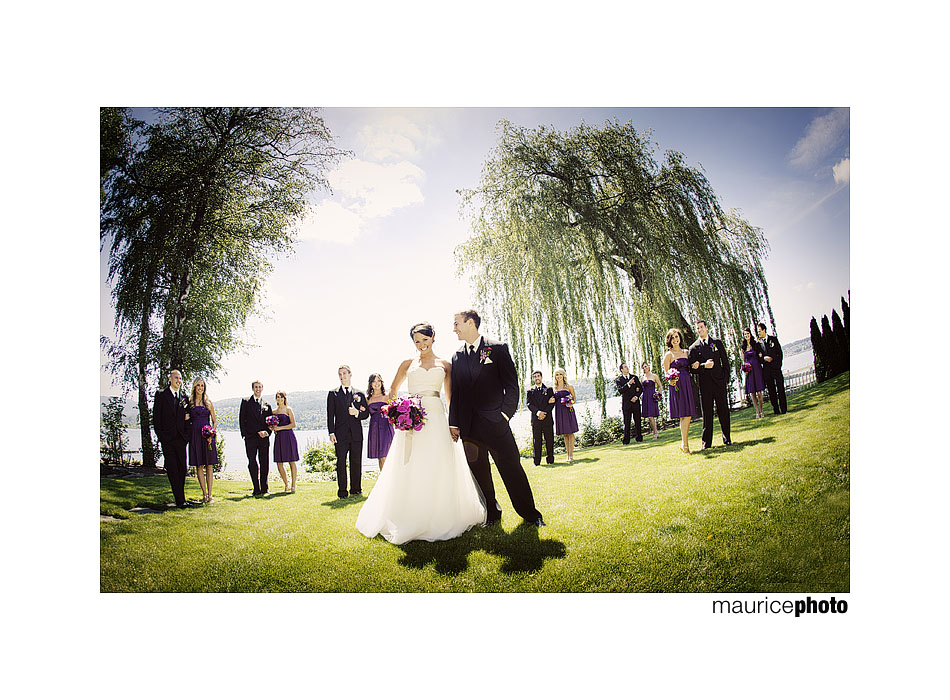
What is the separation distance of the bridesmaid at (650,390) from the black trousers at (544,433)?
1.05m

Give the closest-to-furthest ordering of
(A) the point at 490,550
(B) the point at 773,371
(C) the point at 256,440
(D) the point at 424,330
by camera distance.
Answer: (A) the point at 490,550 → (D) the point at 424,330 → (B) the point at 773,371 → (C) the point at 256,440

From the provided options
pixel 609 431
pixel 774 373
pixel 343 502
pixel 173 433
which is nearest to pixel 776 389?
pixel 774 373

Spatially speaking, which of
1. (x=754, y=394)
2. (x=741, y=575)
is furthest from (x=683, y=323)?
(x=741, y=575)

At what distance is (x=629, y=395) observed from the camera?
457cm

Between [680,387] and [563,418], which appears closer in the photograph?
[680,387]

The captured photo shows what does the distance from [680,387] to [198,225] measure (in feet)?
17.7

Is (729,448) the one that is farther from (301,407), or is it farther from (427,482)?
(301,407)

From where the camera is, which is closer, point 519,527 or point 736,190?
point 519,527

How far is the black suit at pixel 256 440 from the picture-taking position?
14.5ft

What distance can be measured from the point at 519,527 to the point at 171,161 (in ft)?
16.9

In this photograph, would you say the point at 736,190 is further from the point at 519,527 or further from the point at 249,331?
the point at 249,331

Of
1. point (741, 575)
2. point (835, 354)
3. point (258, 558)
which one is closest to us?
point (741, 575)

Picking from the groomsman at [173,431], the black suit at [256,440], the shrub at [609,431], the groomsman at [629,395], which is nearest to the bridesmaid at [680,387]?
the groomsman at [629,395]

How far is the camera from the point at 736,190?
14.4 ft
